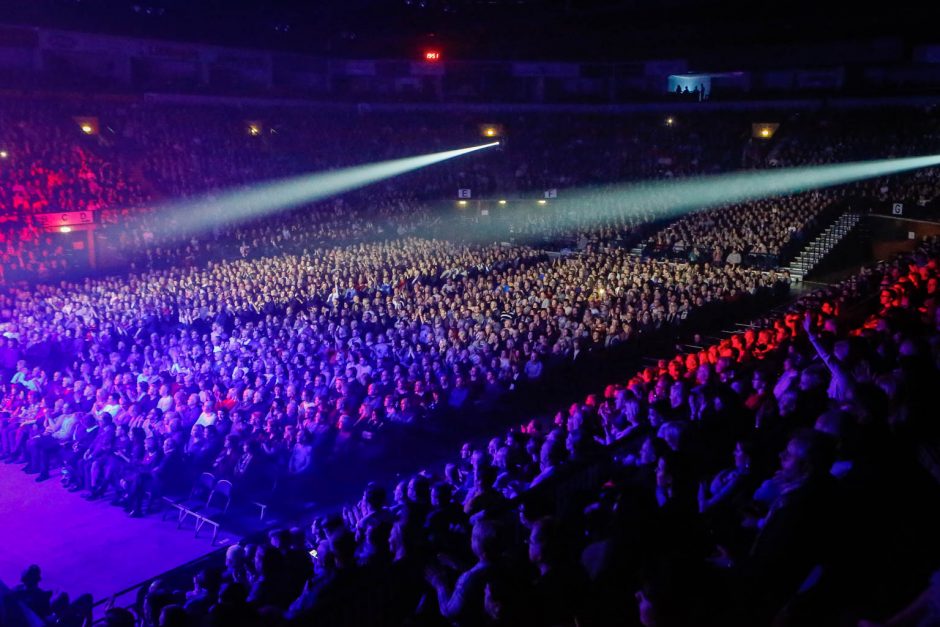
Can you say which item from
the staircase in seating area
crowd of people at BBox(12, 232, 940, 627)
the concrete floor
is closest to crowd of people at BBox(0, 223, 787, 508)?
the concrete floor

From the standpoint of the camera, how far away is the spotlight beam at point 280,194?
2539 centimetres

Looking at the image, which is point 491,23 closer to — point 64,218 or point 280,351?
point 64,218

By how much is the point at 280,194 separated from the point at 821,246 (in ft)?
59.4

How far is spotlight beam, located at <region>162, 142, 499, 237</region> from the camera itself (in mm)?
25391

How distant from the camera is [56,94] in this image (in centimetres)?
2583

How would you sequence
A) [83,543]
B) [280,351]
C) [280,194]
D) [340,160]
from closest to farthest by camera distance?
[83,543] < [280,351] < [280,194] < [340,160]

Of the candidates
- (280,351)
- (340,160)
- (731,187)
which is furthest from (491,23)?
(280,351)

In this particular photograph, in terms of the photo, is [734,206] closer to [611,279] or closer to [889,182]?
[889,182]

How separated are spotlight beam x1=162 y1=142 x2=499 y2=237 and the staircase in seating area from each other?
16519 millimetres

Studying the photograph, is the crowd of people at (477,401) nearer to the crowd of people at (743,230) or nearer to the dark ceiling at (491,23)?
the crowd of people at (743,230)

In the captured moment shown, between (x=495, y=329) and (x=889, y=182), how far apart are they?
16.9 meters

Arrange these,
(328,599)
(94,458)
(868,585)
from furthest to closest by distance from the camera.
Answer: (94,458), (328,599), (868,585)

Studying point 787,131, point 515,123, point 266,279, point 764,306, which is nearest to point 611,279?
point 764,306

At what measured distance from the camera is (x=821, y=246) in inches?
827
